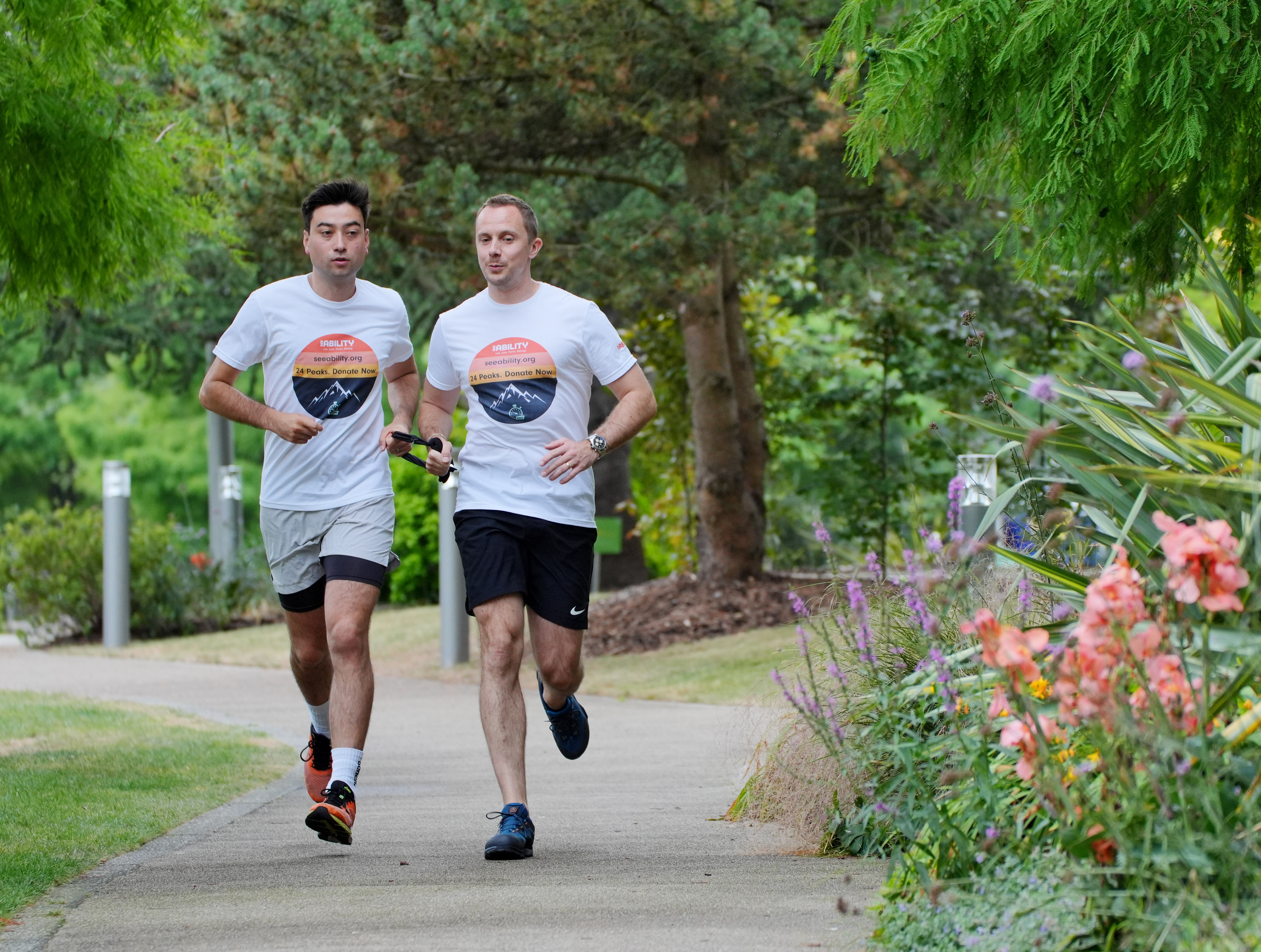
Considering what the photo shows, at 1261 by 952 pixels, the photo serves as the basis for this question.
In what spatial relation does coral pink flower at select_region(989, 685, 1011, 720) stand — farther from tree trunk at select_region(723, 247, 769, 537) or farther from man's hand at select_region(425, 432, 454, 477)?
tree trunk at select_region(723, 247, 769, 537)

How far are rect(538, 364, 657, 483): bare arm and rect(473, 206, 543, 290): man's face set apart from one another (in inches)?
19.7

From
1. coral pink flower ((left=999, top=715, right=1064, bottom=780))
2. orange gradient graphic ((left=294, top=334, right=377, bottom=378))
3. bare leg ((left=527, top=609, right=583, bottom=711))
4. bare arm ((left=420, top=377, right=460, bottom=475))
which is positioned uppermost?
orange gradient graphic ((left=294, top=334, right=377, bottom=378))

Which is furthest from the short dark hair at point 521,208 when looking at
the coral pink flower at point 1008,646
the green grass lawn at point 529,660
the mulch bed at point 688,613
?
the mulch bed at point 688,613

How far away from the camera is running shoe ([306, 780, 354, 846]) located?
15.6 ft

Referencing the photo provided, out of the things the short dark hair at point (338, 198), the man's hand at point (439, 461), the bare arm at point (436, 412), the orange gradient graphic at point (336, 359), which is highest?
the short dark hair at point (338, 198)

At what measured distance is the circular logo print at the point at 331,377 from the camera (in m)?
5.48

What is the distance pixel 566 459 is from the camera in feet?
16.8

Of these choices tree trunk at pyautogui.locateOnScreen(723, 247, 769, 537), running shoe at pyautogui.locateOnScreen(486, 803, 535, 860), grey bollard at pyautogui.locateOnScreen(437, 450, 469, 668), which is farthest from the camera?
tree trunk at pyautogui.locateOnScreen(723, 247, 769, 537)

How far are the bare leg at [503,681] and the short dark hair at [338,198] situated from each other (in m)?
1.45

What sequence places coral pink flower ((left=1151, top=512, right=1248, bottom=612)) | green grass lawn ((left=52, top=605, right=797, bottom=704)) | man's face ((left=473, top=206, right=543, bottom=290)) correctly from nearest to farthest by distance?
coral pink flower ((left=1151, top=512, right=1248, bottom=612)) < man's face ((left=473, top=206, right=543, bottom=290)) < green grass lawn ((left=52, top=605, right=797, bottom=704))

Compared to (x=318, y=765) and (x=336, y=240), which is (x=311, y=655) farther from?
(x=336, y=240)

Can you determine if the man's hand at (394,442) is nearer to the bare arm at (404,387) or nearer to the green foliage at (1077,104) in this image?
the bare arm at (404,387)

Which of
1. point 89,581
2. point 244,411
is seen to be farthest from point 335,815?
point 89,581

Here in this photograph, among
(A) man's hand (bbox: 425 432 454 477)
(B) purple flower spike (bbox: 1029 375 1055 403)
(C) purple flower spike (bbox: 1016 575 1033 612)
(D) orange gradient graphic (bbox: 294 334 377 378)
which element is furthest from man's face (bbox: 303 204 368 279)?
(B) purple flower spike (bbox: 1029 375 1055 403)
